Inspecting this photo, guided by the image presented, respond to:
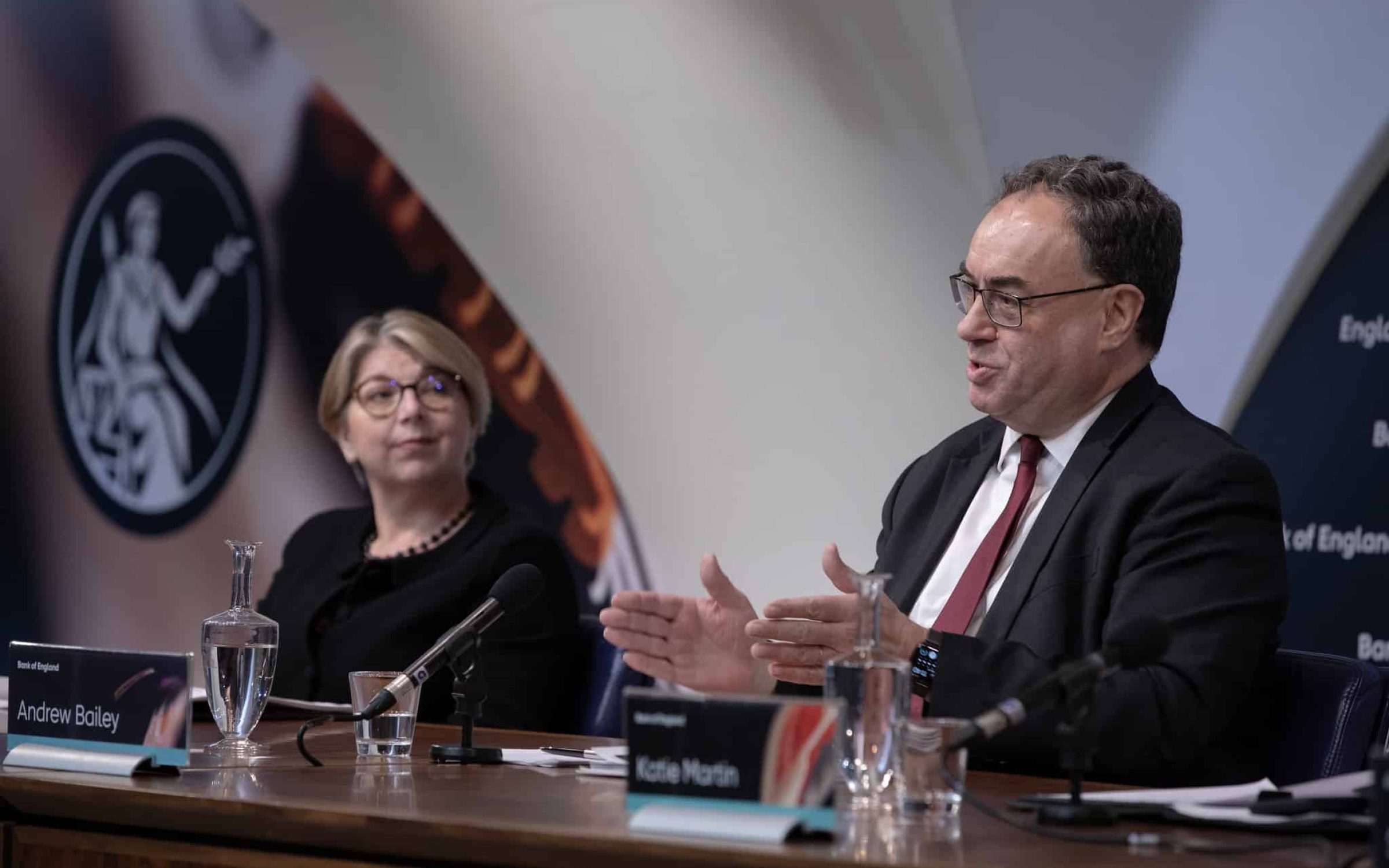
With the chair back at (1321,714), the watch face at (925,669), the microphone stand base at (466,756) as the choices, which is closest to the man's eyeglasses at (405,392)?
the microphone stand base at (466,756)

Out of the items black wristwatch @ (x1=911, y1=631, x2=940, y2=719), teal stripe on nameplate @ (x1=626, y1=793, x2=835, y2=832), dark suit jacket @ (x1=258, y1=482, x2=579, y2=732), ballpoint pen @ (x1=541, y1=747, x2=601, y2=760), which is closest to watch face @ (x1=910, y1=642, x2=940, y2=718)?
black wristwatch @ (x1=911, y1=631, x2=940, y2=719)

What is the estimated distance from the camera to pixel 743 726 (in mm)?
1268

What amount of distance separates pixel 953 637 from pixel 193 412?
3.41 m

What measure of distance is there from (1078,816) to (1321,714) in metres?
0.76

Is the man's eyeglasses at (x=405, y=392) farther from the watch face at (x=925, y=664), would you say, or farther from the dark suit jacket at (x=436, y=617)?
the watch face at (x=925, y=664)

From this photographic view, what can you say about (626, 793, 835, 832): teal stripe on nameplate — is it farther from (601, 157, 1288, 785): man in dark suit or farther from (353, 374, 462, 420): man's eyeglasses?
(353, 374, 462, 420): man's eyeglasses

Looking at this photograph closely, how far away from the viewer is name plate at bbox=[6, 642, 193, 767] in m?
1.66

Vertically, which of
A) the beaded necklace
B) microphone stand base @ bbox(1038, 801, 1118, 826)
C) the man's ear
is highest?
the man's ear

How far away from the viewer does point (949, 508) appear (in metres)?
2.56

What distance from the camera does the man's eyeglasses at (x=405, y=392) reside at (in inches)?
135

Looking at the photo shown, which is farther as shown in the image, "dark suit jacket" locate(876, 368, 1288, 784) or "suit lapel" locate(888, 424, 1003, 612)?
"suit lapel" locate(888, 424, 1003, 612)

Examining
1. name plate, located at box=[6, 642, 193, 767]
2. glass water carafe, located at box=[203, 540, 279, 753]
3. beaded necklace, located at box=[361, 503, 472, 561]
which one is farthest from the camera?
beaded necklace, located at box=[361, 503, 472, 561]

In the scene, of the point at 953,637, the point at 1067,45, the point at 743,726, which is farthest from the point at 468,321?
the point at 743,726

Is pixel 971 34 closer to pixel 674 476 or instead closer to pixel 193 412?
pixel 674 476
